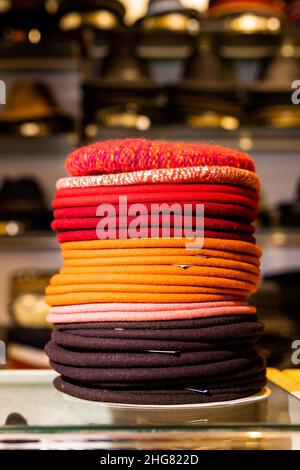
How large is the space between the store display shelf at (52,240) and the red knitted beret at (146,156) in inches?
53.1

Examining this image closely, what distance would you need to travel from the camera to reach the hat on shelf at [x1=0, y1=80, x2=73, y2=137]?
1.90m

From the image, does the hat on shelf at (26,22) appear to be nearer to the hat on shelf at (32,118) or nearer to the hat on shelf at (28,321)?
the hat on shelf at (32,118)

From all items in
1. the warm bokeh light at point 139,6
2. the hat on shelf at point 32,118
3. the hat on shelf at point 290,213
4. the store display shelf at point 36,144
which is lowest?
the hat on shelf at point 290,213

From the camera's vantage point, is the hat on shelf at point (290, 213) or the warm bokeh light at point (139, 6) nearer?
the hat on shelf at point (290, 213)

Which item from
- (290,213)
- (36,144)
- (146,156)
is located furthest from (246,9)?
(146,156)

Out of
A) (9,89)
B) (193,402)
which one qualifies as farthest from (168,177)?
(9,89)

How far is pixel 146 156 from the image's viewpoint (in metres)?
0.52

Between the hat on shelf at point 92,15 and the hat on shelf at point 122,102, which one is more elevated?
the hat on shelf at point 92,15

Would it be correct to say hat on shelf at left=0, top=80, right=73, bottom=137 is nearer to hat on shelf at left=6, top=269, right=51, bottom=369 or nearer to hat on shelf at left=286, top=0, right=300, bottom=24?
hat on shelf at left=6, top=269, right=51, bottom=369

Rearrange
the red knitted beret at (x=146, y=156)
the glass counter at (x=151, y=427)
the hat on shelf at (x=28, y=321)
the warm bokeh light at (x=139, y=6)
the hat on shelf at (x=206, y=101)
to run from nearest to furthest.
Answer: the glass counter at (x=151, y=427) → the red knitted beret at (x=146, y=156) → the hat on shelf at (x=28, y=321) → the hat on shelf at (x=206, y=101) → the warm bokeh light at (x=139, y=6)

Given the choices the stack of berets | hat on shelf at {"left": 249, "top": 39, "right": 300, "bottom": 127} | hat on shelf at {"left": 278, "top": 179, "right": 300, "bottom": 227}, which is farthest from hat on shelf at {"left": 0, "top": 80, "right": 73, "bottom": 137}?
the stack of berets

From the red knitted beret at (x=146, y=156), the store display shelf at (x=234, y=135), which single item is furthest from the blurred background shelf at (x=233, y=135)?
the red knitted beret at (x=146, y=156)

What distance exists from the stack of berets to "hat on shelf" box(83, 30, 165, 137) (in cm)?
132

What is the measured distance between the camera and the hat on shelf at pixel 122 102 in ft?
6.05
